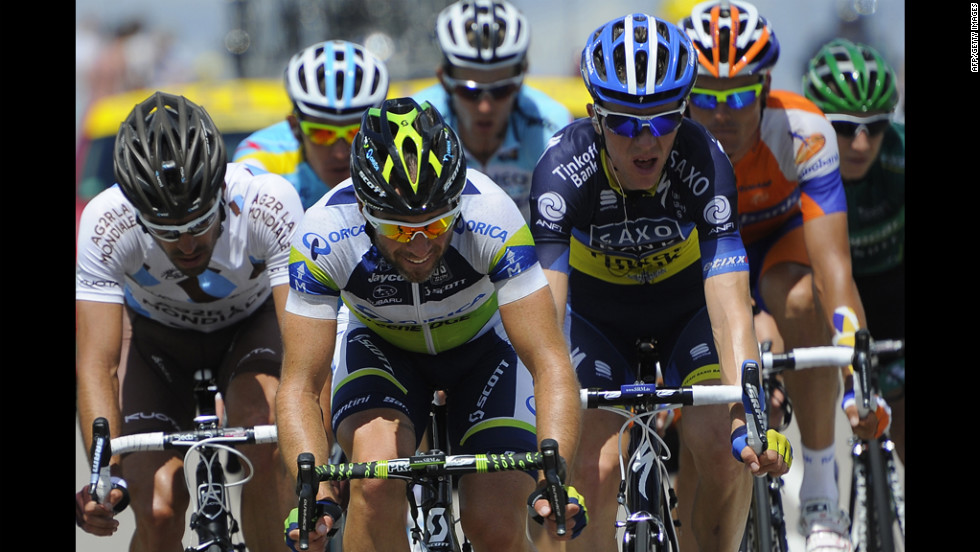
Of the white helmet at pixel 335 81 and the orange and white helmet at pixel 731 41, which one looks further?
the white helmet at pixel 335 81

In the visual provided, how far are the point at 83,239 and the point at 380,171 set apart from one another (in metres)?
1.65

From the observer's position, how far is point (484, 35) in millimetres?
7656

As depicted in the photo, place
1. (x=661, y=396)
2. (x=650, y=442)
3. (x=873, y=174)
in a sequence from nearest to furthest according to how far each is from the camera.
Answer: (x=661, y=396), (x=650, y=442), (x=873, y=174)

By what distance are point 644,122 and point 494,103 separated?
2515mm

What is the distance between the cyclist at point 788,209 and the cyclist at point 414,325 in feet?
5.23

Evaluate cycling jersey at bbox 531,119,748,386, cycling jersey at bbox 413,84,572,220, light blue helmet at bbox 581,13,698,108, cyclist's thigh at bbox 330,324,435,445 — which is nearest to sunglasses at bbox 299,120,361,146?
cycling jersey at bbox 413,84,572,220

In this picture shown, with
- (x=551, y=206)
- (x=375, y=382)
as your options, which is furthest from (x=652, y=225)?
(x=375, y=382)

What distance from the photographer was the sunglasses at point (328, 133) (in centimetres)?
698

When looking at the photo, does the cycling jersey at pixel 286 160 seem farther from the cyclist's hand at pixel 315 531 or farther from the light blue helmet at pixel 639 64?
the cyclist's hand at pixel 315 531

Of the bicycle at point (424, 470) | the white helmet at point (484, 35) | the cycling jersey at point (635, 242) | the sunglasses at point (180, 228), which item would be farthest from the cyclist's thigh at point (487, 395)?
the white helmet at point (484, 35)

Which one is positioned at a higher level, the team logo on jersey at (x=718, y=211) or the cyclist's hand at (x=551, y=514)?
the team logo on jersey at (x=718, y=211)

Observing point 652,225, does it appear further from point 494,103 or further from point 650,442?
point 494,103

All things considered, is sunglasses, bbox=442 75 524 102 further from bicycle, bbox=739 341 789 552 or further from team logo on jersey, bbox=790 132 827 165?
bicycle, bbox=739 341 789 552

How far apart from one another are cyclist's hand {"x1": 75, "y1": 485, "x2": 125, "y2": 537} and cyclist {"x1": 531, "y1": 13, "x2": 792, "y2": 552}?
1718mm
